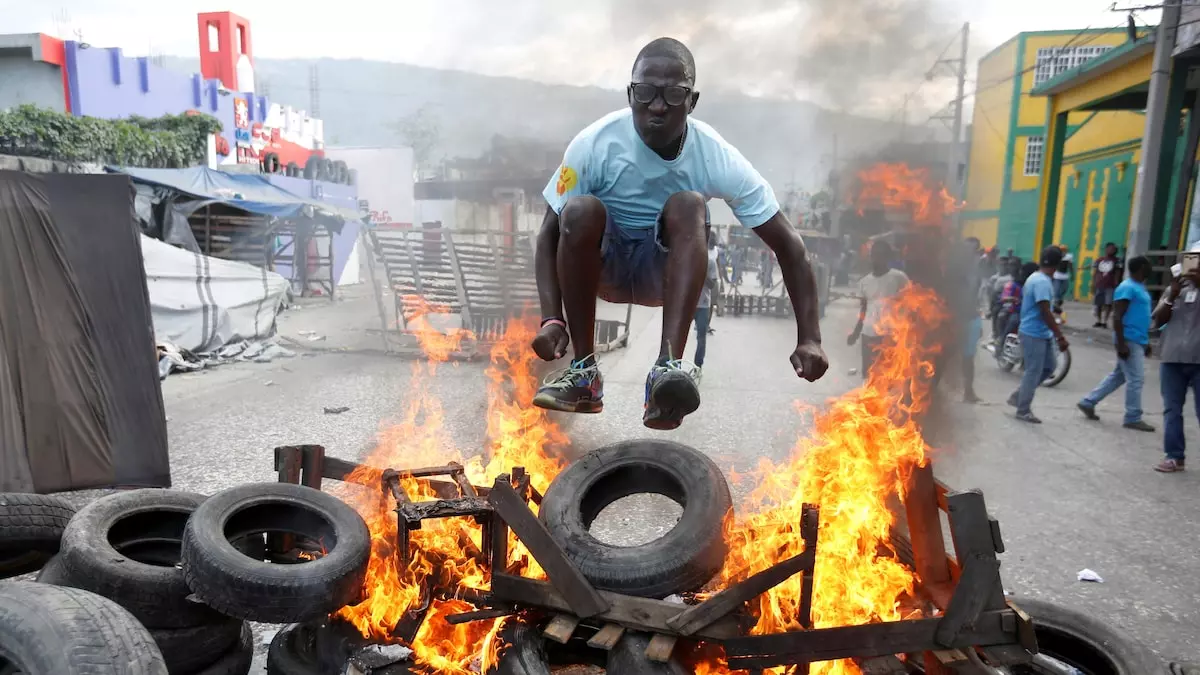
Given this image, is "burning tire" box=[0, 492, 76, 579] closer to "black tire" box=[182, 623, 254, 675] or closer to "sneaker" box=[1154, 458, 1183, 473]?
"black tire" box=[182, 623, 254, 675]

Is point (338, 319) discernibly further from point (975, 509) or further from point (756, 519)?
point (975, 509)

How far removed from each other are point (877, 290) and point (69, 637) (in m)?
6.81

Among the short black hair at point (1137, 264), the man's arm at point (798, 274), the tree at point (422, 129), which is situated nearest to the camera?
the man's arm at point (798, 274)

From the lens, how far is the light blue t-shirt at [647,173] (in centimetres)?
333

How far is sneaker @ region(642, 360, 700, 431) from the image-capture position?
116 inches

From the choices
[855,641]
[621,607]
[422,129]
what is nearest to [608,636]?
[621,607]

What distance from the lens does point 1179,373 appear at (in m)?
6.61

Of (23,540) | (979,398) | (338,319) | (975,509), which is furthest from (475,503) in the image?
(338,319)

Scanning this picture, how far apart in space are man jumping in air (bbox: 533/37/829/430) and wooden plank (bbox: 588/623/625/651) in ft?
2.69

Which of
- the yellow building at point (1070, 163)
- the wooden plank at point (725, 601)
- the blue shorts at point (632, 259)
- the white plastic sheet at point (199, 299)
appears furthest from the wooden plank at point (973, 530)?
the yellow building at point (1070, 163)

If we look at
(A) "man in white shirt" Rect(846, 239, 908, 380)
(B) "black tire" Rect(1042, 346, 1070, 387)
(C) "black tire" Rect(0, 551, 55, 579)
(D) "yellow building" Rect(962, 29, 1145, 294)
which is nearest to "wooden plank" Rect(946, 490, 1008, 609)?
(C) "black tire" Rect(0, 551, 55, 579)

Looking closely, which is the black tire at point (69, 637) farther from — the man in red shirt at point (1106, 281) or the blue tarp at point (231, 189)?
the man in red shirt at point (1106, 281)

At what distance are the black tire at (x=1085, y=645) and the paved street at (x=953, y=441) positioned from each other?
0.82m

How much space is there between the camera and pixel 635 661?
2.67 metres
